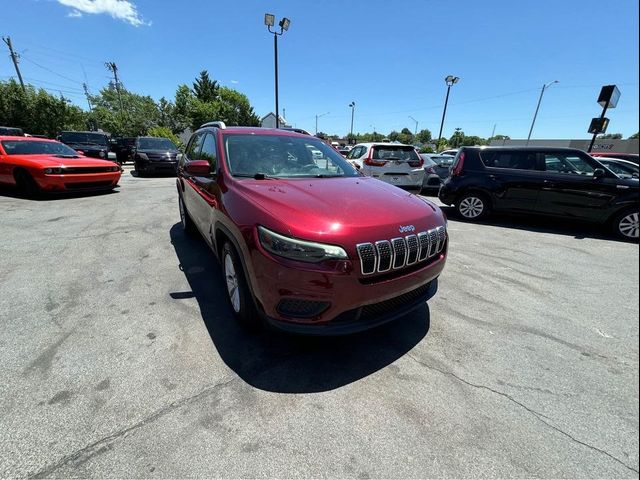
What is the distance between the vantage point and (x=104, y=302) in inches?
122

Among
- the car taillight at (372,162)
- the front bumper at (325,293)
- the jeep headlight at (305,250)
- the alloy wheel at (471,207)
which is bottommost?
the alloy wheel at (471,207)

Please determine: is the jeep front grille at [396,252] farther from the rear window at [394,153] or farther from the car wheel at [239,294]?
the rear window at [394,153]

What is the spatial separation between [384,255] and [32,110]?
35.5 meters

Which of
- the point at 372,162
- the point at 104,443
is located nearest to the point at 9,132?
the point at 372,162

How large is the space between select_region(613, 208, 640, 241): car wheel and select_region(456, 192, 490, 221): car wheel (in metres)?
2.24

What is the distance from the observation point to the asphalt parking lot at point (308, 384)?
1625 mm

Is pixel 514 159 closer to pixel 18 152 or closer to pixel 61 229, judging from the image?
pixel 61 229

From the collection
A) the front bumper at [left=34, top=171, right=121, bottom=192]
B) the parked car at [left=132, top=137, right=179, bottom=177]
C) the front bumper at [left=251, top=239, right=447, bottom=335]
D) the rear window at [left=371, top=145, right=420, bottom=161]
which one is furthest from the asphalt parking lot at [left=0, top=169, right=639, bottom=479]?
the parked car at [left=132, top=137, right=179, bottom=177]

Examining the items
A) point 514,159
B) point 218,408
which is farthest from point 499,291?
point 514,159

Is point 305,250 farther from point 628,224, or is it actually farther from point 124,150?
point 124,150

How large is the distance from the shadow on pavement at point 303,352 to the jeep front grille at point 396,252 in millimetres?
782

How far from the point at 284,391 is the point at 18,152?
10144 millimetres

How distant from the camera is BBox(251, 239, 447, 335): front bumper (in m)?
1.96

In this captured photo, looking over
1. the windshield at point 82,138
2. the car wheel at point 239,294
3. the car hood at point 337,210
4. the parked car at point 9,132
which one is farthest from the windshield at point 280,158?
the parked car at point 9,132
